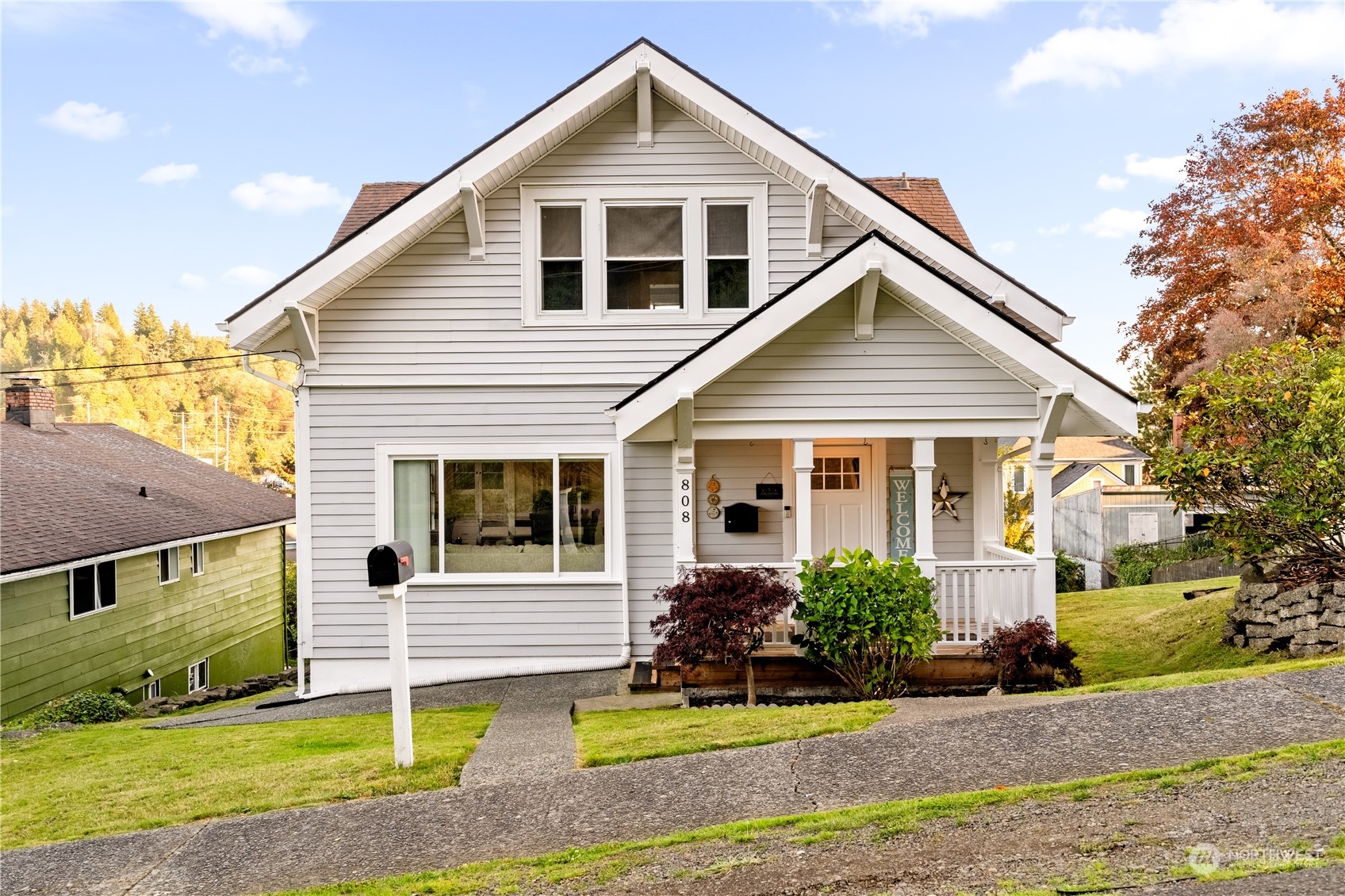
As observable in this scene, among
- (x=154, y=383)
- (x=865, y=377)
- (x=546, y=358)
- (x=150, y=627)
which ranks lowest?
(x=150, y=627)

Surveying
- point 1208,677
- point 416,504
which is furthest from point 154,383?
point 1208,677

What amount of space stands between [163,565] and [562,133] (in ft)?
41.1

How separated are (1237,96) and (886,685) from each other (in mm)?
23133

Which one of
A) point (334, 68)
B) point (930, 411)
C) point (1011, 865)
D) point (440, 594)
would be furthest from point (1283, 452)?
point (334, 68)

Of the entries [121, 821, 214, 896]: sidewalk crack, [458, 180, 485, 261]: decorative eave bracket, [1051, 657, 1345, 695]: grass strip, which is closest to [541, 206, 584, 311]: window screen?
[458, 180, 485, 261]: decorative eave bracket

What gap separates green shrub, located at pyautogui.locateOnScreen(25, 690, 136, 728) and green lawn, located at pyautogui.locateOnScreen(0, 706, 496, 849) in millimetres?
2147

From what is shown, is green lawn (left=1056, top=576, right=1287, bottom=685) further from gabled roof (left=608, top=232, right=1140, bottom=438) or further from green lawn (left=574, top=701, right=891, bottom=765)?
green lawn (left=574, top=701, right=891, bottom=765)

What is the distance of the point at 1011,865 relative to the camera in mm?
4238

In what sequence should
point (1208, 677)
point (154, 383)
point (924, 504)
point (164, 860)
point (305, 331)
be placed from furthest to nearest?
point (154, 383)
point (305, 331)
point (924, 504)
point (1208, 677)
point (164, 860)

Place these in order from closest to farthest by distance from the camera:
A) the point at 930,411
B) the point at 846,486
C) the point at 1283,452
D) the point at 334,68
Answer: the point at 1283,452 → the point at 930,411 → the point at 846,486 → the point at 334,68

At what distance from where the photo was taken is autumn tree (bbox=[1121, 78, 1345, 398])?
813 inches

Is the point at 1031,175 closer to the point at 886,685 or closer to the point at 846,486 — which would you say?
the point at 846,486

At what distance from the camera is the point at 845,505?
11.7m

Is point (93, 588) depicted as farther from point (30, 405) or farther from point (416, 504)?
point (30, 405)
